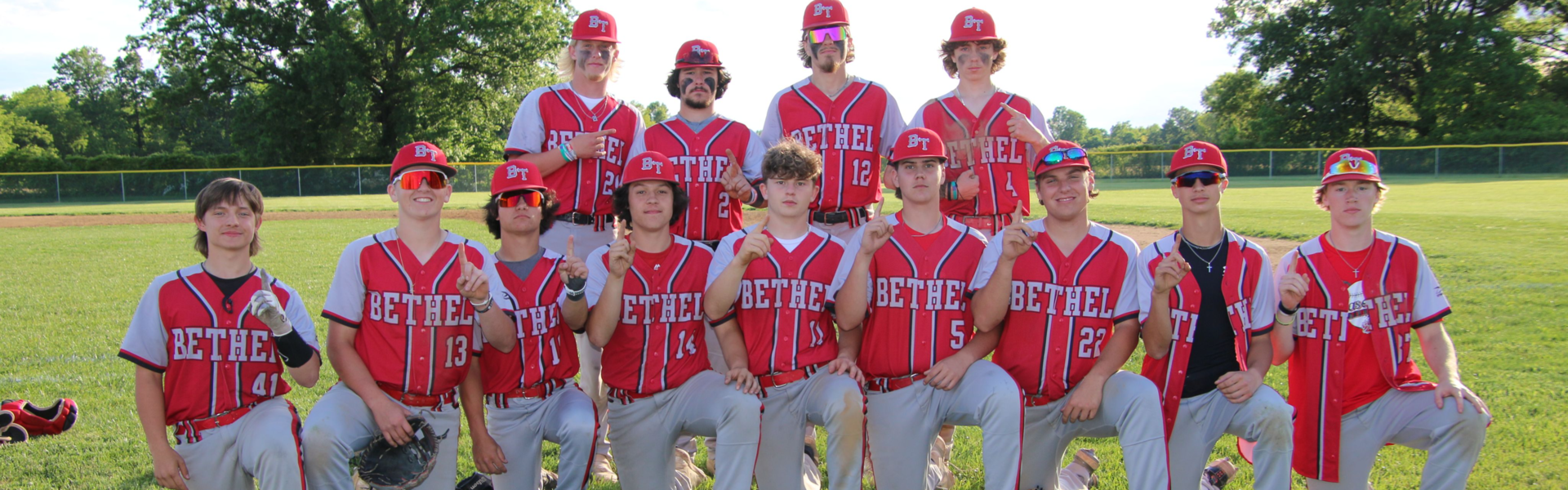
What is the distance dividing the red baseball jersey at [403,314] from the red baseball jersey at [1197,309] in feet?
10.1

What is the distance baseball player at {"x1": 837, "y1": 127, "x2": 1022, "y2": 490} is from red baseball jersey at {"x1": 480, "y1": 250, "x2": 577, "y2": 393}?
1.35m

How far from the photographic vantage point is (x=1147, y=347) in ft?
13.0

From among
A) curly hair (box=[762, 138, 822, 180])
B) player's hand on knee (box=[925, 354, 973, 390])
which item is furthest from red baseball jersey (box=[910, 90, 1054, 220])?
player's hand on knee (box=[925, 354, 973, 390])

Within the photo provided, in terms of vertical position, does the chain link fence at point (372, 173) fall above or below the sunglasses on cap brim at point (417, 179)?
above

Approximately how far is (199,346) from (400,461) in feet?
3.02

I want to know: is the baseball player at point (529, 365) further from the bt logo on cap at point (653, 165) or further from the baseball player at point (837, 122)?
the baseball player at point (837, 122)

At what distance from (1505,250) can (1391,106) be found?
37199 mm

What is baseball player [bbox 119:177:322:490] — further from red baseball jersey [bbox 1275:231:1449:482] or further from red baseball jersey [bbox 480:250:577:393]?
red baseball jersey [bbox 1275:231:1449:482]

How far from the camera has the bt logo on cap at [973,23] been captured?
4926 mm

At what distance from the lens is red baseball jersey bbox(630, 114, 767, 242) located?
16.1 ft

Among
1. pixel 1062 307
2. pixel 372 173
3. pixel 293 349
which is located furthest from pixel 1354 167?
pixel 372 173

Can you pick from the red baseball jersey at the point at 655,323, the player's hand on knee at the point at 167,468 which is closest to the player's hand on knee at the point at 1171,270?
the red baseball jersey at the point at 655,323

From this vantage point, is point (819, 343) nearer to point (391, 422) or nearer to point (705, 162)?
point (705, 162)

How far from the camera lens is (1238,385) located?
3.71m
